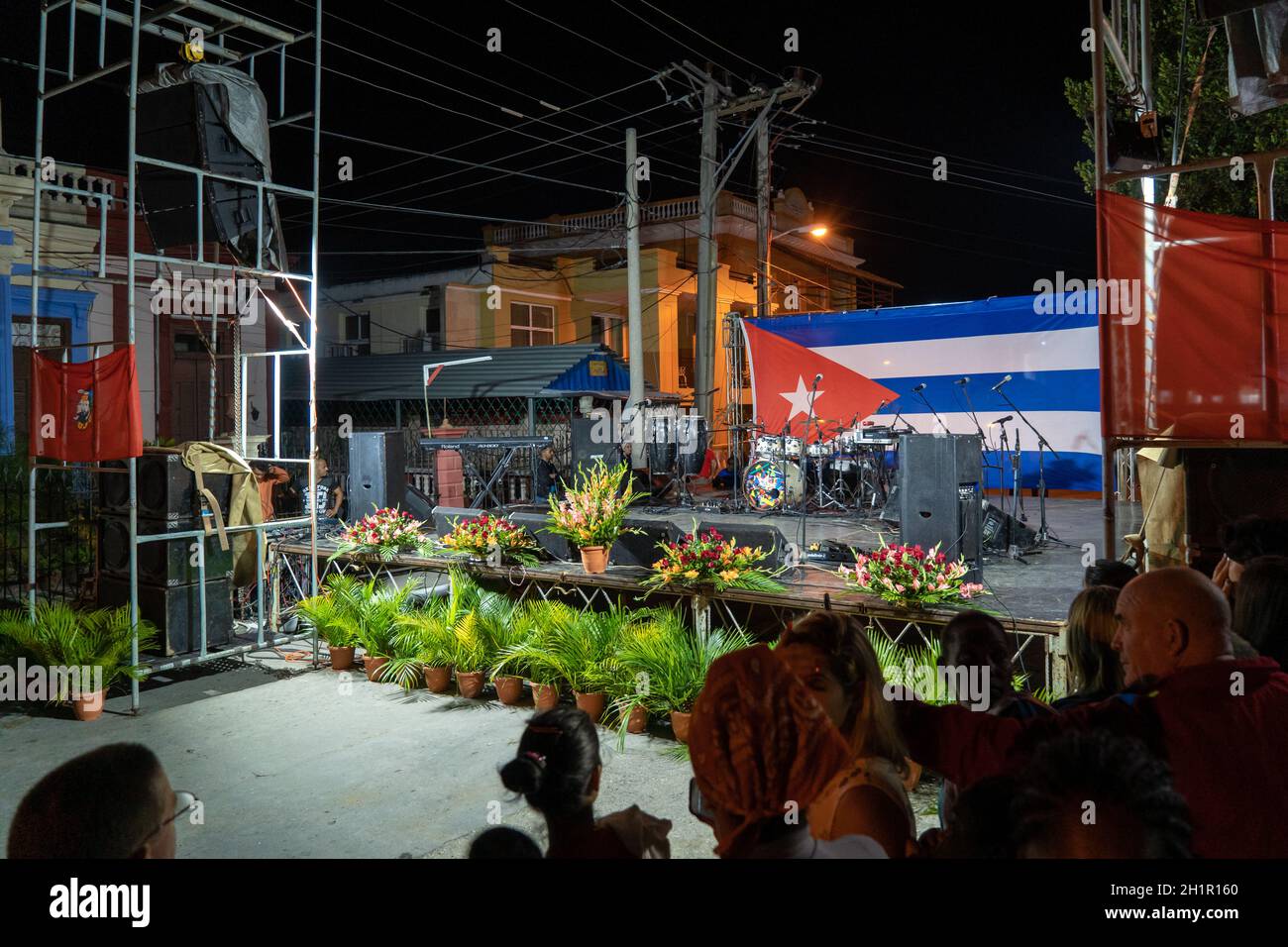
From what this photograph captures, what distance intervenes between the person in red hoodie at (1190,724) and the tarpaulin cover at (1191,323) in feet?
8.84

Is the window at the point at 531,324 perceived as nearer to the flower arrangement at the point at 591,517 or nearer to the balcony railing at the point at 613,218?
the balcony railing at the point at 613,218

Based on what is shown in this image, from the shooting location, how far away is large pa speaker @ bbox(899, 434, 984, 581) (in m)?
8.15

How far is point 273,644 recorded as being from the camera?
343 inches

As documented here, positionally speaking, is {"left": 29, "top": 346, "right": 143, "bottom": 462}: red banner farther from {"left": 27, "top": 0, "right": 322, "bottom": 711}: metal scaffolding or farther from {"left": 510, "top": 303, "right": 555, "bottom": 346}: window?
{"left": 510, "top": 303, "right": 555, "bottom": 346}: window

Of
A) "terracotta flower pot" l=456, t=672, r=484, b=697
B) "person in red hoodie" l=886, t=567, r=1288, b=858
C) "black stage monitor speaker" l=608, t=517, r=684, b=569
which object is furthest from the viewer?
"black stage monitor speaker" l=608, t=517, r=684, b=569

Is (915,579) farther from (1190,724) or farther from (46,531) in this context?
(46,531)

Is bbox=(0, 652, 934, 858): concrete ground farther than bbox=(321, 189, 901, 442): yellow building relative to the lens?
No

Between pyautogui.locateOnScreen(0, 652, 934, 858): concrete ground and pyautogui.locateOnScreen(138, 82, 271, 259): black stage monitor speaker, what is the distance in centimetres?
381

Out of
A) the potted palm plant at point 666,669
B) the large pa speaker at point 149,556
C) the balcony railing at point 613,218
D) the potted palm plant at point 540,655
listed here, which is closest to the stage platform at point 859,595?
the potted palm plant at point 540,655

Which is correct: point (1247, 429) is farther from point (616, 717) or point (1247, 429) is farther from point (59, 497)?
point (59, 497)

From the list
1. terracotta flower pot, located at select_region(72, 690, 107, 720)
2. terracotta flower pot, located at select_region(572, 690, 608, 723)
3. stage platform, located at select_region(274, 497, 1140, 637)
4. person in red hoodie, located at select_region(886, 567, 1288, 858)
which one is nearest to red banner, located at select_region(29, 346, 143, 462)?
terracotta flower pot, located at select_region(72, 690, 107, 720)

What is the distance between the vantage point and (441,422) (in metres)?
22.6


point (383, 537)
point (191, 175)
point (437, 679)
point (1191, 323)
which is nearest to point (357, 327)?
point (383, 537)

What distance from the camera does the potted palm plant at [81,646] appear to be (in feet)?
22.2
